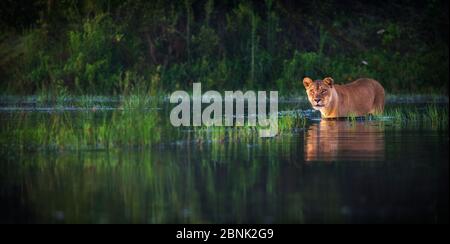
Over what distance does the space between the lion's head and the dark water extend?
3.74 metres

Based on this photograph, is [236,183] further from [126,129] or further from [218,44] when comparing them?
[218,44]

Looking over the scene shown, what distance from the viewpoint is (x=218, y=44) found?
24.8 metres

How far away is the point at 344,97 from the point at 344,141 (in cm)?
464

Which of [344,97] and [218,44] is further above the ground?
[218,44]

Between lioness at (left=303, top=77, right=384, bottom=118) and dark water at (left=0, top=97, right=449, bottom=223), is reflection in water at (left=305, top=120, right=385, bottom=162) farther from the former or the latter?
lioness at (left=303, top=77, right=384, bottom=118)

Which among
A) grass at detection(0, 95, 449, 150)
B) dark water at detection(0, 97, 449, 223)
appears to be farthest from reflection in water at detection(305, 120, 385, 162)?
grass at detection(0, 95, 449, 150)

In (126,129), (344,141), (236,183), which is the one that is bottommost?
(236,183)

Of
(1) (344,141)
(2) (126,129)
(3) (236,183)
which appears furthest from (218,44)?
(3) (236,183)

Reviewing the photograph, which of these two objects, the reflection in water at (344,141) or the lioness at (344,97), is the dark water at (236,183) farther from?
the lioness at (344,97)

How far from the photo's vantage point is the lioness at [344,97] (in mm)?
15672

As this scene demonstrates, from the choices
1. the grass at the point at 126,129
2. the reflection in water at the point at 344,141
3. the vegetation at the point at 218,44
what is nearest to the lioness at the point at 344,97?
the grass at the point at 126,129

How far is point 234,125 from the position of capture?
45.5 feet

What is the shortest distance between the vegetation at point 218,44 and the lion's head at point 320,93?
6.96 meters
